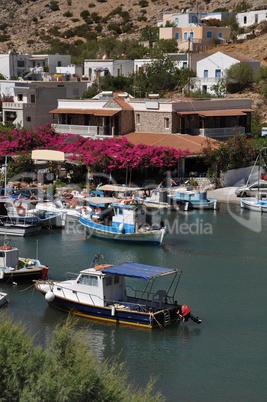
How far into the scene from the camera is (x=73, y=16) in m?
133

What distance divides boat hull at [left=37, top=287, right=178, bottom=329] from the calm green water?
12.9 inches

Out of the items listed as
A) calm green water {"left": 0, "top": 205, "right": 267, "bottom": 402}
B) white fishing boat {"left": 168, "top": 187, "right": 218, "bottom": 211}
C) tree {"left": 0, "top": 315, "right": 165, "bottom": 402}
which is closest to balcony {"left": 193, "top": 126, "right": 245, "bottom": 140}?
white fishing boat {"left": 168, "top": 187, "right": 218, "bottom": 211}

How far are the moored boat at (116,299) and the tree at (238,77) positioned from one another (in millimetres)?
46687

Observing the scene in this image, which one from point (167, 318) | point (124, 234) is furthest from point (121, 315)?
point (124, 234)

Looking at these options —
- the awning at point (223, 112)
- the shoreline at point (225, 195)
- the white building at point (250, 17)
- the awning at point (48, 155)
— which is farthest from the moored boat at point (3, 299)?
the white building at point (250, 17)

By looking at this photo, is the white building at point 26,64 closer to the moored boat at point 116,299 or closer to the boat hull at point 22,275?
the boat hull at point 22,275

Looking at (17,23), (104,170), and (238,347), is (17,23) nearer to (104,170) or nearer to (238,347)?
(104,170)

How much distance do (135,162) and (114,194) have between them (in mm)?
5267

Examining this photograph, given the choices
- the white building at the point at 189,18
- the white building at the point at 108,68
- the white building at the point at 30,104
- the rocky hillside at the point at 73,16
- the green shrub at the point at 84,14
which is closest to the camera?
the white building at the point at 30,104

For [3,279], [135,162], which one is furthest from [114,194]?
[3,279]

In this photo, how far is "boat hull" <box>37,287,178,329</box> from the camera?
30.2m

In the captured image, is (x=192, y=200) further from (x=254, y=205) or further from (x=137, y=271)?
(x=137, y=271)

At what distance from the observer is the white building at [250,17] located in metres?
103

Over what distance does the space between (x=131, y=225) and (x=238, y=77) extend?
1423 inches
